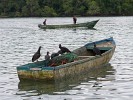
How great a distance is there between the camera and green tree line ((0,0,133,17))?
5607 inches

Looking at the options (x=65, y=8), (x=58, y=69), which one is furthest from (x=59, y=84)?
(x=65, y=8)

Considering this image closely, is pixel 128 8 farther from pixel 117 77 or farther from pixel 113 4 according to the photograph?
pixel 117 77

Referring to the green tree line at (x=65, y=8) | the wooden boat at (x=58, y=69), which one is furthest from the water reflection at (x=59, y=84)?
the green tree line at (x=65, y=8)

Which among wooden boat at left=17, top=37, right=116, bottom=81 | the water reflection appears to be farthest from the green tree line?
the water reflection

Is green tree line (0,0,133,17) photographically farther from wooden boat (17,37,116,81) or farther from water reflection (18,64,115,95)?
water reflection (18,64,115,95)

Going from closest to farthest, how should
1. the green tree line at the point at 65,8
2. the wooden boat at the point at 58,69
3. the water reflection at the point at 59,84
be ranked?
the water reflection at the point at 59,84 < the wooden boat at the point at 58,69 < the green tree line at the point at 65,8

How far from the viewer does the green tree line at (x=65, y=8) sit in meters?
142

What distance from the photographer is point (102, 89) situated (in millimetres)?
19688

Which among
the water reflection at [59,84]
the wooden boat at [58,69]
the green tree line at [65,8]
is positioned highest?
the green tree line at [65,8]

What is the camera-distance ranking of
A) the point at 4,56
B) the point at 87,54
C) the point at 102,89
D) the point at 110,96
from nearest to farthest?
the point at 110,96 < the point at 102,89 < the point at 87,54 < the point at 4,56

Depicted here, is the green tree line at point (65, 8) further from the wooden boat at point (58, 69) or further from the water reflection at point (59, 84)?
the water reflection at point (59, 84)

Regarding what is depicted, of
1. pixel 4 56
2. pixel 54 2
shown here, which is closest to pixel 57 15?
pixel 54 2

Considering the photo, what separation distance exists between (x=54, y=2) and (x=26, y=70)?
130 metres

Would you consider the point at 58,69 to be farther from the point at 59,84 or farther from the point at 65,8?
the point at 65,8
